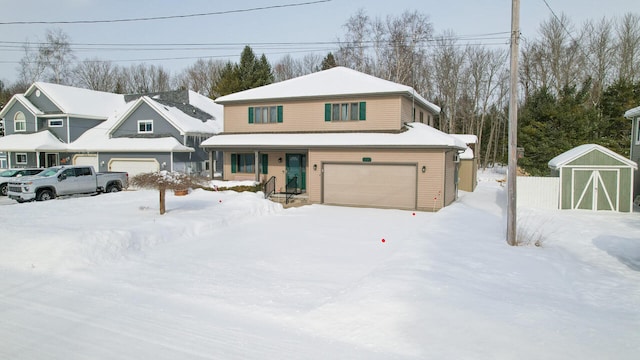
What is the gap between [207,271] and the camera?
28.5ft

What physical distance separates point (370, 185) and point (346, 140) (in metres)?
2.51

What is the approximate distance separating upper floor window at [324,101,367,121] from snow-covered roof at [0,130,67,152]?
23471 millimetres

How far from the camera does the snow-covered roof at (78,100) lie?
109ft

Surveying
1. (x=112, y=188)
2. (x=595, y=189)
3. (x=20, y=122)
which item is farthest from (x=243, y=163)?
(x=20, y=122)

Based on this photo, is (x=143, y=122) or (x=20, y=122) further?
(x=20, y=122)

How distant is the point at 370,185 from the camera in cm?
1891

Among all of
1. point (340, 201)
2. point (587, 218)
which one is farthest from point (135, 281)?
point (587, 218)

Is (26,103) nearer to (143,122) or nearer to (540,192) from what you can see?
(143,122)

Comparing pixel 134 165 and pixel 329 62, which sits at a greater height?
pixel 329 62

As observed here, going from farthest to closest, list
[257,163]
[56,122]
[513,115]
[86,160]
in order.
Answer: [56,122]
[86,160]
[257,163]
[513,115]

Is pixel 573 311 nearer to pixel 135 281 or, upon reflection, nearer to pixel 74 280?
pixel 135 281

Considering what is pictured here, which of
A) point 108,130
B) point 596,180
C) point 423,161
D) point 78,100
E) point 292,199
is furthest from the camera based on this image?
point 78,100

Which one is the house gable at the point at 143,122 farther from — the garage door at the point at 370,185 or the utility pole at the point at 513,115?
the utility pole at the point at 513,115

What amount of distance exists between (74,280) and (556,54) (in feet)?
152
